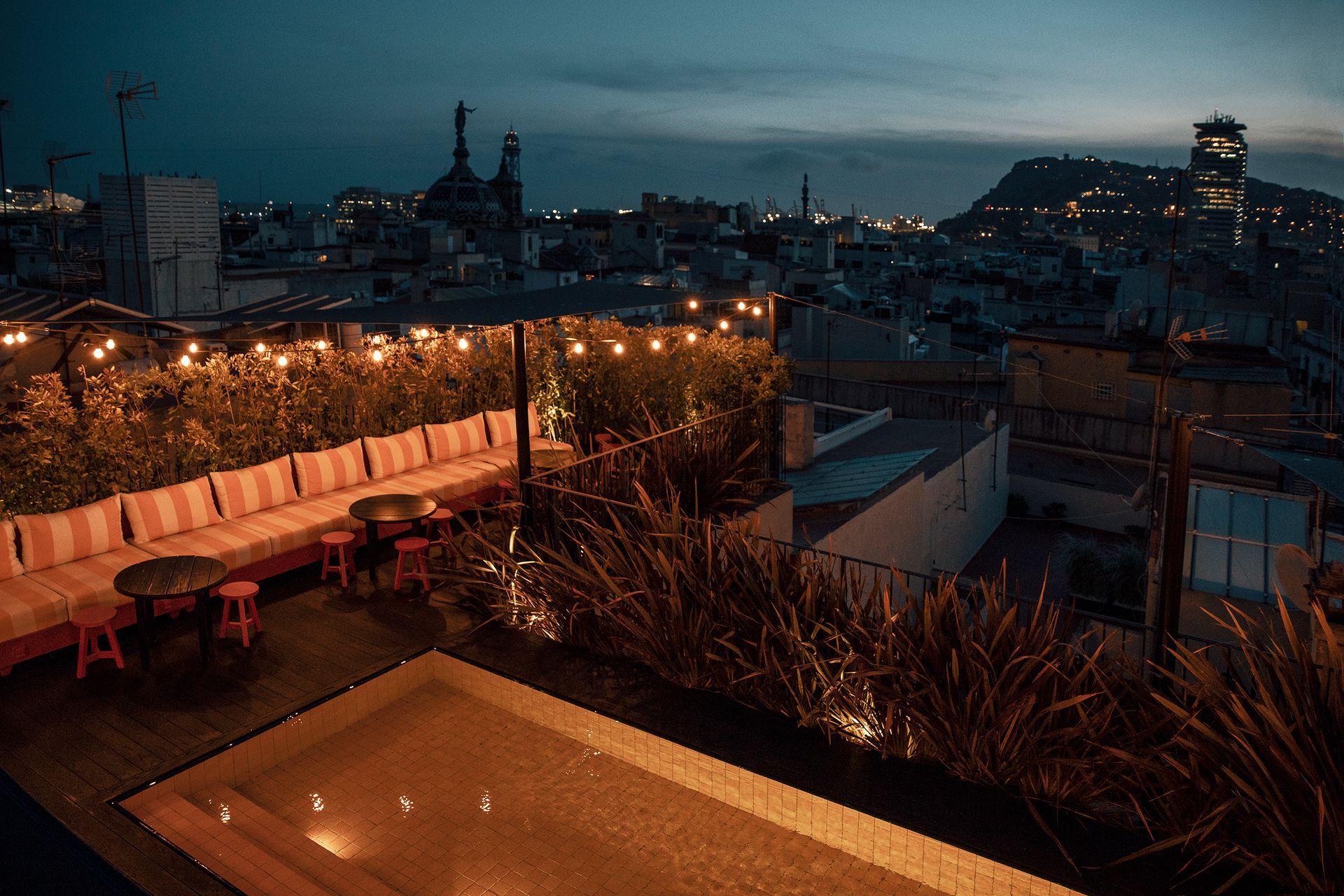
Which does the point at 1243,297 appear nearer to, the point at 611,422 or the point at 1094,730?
the point at 611,422

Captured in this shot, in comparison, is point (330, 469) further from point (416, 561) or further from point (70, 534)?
point (70, 534)

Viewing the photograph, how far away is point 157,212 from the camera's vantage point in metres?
24.3

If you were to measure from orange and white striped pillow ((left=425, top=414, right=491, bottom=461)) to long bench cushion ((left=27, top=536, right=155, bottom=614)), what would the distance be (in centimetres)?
265

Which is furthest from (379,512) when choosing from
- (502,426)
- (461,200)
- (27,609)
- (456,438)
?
(461,200)

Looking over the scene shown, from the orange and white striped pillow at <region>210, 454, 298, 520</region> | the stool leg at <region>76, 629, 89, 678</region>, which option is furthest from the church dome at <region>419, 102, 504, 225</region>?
the stool leg at <region>76, 629, 89, 678</region>

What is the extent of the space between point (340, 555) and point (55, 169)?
50.9 feet

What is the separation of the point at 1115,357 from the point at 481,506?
66.0ft

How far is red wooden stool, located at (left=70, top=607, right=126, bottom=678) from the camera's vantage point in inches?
189

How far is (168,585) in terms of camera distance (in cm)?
489

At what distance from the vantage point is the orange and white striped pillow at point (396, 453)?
739 cm

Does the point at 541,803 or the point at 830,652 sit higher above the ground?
the point at 830,652

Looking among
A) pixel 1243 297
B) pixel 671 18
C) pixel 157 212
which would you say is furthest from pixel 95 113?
pixel 1243 297

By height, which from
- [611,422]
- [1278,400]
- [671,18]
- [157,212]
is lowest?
[1278,400]

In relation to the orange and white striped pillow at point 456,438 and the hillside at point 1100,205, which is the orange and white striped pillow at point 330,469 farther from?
the hillside at point 1100,205
